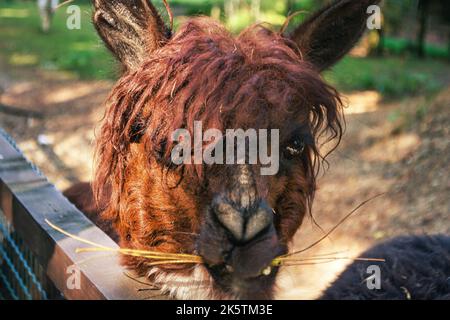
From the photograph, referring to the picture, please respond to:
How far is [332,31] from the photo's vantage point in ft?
10.3

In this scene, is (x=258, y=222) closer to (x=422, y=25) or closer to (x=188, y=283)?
(x=188, y=283)

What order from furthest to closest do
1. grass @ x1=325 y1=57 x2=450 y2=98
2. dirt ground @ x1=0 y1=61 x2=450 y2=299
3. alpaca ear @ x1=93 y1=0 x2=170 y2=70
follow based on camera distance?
1. grass @ x1=325 y1=57 x2=450 y2=98
2. dirt ground @ x1=0 y1=61 x2=450 y2=299
3. alpaca ear @ x1=93 y1=0 x2=170 y2=70

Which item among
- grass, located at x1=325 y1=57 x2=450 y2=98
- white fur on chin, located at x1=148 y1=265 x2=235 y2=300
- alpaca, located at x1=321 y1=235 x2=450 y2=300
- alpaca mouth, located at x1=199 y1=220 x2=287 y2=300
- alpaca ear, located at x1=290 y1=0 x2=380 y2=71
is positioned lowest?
grass, located at x1=325 y1=57 x2=450 y2=98

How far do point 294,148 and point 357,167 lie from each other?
6197 millimetres

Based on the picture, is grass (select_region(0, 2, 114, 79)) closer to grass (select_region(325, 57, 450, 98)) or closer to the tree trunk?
grass (select_region(325, 57, 450, 98))

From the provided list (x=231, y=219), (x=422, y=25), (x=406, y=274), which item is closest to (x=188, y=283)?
(x=231, y=219)

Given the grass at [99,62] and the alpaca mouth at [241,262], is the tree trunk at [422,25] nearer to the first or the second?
the grass at [99,62]

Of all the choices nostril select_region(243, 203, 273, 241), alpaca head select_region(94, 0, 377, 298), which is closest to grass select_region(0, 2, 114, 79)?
alpaca head select_region(94, 0, 377, 298)

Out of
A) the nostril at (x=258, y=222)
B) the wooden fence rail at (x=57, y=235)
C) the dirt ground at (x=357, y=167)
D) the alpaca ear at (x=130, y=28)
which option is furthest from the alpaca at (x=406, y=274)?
the alpaca ear at (x=130, y=28)

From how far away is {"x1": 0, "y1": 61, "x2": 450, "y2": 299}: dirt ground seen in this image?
19.9ft

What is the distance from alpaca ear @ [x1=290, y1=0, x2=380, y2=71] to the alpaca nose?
133 centimetres

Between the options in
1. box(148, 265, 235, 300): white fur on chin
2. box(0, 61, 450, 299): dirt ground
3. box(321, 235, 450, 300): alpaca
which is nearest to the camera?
box(148, 265, 235, 300): white fur on chin

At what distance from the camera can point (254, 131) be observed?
7.60 feet

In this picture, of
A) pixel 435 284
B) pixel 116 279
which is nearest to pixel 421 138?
pixel 435 284
